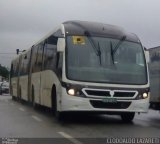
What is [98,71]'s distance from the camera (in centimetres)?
1566

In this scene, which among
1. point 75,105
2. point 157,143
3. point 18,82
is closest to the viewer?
point 157,143

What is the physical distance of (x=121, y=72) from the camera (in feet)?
51.9

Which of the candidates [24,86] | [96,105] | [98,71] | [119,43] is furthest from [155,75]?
[24,86]

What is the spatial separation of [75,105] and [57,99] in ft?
3.33

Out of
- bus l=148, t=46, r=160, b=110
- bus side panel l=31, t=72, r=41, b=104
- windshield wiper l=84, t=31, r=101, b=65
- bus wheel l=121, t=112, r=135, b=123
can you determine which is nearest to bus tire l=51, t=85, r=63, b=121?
windshield wiper l=84, t=31, r=101, b=65

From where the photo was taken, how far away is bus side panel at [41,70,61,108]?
643 inches

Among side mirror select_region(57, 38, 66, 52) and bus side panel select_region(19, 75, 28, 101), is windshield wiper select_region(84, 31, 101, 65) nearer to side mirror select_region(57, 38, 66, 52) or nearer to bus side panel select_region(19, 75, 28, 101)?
side mirror select_region(57, 38, 66, 52)

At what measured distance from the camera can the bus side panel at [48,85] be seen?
1634cm

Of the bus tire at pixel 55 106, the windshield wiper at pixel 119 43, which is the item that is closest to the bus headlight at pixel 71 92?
the bus tire at pixel 55 106

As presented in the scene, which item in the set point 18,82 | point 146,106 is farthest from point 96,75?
point 18,82

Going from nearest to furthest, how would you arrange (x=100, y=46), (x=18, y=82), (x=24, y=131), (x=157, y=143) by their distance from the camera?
1. (x=157, y=143)
2. (x=24, y=131)
3. (x=100, y=46)
4. (x=18, y=82)

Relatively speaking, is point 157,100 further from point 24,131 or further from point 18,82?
point 18,82

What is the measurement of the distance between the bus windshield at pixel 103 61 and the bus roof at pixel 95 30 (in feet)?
0.62

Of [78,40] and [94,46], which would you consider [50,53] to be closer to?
[78,40]
